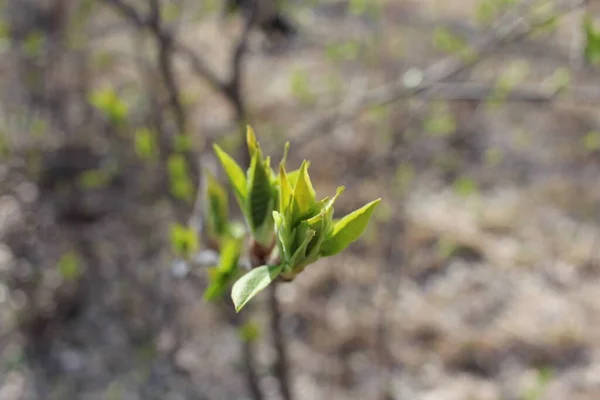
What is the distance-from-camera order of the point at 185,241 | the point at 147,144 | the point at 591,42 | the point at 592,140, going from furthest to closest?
the point at 592,140
the point at 147,144
the point at 591,42
the point at 185,241

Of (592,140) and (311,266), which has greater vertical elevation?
(592,140)

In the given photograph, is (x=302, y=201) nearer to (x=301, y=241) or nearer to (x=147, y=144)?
(x=301, y=241)

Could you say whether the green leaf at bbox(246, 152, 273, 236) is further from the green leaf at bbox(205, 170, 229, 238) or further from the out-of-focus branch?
the out-of-focus branch

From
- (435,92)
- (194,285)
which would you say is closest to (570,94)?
(435,92)

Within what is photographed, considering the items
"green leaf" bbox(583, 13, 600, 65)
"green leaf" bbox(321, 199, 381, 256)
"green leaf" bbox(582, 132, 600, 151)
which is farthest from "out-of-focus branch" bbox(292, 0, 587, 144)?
"green leaf" bbox(582, 132, 600, 151)

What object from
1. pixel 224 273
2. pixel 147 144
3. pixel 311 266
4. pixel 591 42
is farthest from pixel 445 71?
pixel 311 266

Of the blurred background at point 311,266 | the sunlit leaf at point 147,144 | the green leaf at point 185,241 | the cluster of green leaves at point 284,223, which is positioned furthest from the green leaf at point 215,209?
the blurred background at point 311,266

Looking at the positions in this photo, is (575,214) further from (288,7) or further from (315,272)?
(288,7)

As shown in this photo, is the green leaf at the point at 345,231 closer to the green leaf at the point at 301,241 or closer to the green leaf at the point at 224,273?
the green leaf at the point at 301,241
